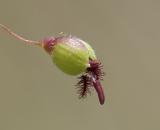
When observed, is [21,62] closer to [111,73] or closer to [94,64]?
[111,73]

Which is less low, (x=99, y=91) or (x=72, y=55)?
(x=72, y=55)

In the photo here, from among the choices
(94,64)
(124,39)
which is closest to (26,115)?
(124,39)

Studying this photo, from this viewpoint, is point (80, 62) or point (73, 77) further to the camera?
point (73, 77)

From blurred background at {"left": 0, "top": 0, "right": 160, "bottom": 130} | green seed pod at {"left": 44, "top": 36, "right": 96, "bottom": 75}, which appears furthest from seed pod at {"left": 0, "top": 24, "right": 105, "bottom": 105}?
blurred background at {"left": 0, "top": 0, "right": 160, "bottom": 130}

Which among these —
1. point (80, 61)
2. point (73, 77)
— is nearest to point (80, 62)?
point (80, 61)

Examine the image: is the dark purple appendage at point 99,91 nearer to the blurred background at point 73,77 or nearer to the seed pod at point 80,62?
the seed pod at point 80,62

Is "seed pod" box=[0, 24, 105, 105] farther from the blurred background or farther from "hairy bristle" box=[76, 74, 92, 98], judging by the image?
the blurred background

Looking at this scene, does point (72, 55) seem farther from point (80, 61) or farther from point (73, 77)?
point (73, 77)

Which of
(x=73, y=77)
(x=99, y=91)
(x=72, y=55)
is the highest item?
(x=73, y=77)
